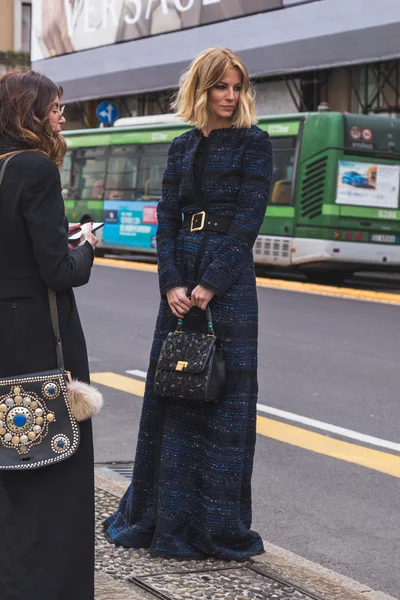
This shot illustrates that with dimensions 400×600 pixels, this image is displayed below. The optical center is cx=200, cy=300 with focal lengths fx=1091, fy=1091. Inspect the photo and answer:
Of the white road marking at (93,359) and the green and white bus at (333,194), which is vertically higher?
the green and white bus at (333,194)

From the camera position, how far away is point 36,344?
125 inches

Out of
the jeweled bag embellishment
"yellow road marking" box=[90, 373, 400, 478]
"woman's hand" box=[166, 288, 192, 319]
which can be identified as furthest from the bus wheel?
the jeweled bag embellishment

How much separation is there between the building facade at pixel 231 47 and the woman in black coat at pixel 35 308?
18.7 metres

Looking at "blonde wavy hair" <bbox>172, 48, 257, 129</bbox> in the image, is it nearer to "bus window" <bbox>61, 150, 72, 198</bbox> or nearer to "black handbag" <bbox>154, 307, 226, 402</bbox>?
"black handbag" <bbox>154, 307, 226, 402</bbox>

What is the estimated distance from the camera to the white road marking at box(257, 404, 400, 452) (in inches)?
263

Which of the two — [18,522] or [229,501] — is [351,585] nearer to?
[229,501]

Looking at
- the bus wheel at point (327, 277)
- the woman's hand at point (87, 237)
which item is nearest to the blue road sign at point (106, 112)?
the bus wheel at point (327, 277)

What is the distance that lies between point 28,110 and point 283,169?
16.1m

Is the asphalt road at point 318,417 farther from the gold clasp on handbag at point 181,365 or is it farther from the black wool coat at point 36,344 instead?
the black wool coat at point 36,344

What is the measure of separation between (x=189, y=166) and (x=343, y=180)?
47.5 feet

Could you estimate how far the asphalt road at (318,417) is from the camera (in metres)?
4.90

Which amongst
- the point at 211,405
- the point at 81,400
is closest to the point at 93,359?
the point at 211,405

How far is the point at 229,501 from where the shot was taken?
4125 mm

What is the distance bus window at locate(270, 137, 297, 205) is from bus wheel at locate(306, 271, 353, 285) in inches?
65.0
